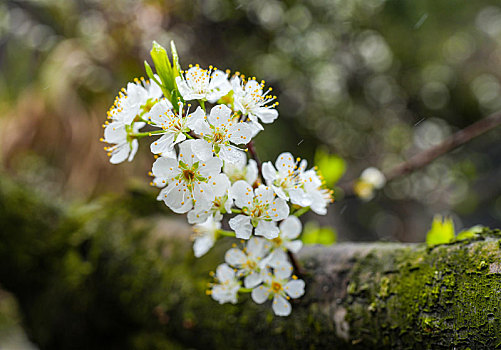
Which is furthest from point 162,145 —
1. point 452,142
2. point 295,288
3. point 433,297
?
point 452,142

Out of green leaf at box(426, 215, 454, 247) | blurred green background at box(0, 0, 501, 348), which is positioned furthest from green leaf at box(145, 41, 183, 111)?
blurred green background at box(0, 0, 501, 348)

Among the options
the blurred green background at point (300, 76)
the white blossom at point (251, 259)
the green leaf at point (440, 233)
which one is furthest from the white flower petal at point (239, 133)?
the blurred green background at point (300, 76)

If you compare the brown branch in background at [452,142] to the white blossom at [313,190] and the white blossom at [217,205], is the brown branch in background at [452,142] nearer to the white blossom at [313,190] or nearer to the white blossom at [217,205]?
the white blossom at [313,190]

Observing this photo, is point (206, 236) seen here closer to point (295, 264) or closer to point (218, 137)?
point (295, 264)

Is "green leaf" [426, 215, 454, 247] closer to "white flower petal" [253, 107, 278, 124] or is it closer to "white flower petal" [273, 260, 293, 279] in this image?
"white flower petal" [273, 260, 293, 279]

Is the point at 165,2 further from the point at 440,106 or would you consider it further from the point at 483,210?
the point at 483,210

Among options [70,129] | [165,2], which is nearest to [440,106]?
[165,2]

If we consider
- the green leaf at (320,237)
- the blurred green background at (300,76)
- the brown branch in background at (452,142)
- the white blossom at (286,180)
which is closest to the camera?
the white blossom at (286,180)

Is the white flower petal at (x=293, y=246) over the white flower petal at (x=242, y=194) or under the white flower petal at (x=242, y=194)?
under
